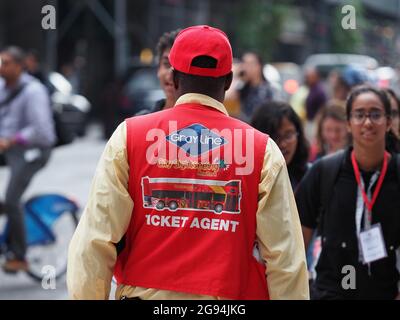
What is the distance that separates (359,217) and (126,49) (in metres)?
28.2

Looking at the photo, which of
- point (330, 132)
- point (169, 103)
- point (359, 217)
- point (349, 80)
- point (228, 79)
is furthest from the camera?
point (349, 80)

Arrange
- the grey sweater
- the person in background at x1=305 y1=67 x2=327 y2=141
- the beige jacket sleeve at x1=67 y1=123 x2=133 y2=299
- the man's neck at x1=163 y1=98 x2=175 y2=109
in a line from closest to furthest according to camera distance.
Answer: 1. the beige jacket sleeve at x1=67 y1=123 x2=133 y2=299
2. the man's neck at x1=163 y1=98 x2=175 y2=109
3. the grey sweater
4. the person in background at x1=305 y1=67 x2=327 y2=141

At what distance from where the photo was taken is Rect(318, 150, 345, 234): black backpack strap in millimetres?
4594

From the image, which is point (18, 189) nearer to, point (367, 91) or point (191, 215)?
point (367, 91)

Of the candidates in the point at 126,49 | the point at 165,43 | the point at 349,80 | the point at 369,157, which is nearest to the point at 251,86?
the point at 349,80

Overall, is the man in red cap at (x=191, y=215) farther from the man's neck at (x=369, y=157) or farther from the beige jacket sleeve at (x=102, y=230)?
the man's neck at (x=369, y=157)

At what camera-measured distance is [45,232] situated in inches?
340

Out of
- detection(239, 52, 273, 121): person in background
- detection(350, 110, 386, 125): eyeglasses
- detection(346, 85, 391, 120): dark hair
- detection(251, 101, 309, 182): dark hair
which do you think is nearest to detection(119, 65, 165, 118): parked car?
A: detection(239, 52, 273, 121): person in background

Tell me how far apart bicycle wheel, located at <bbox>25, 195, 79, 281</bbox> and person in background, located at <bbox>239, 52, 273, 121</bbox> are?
2.20m

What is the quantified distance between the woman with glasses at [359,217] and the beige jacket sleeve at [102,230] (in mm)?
1602

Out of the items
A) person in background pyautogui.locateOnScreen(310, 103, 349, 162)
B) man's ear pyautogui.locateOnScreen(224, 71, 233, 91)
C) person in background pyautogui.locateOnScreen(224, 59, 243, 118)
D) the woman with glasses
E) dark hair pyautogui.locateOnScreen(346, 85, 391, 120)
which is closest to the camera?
man's ear pyautogui.locateOnScreen(224, 71, 233, 91)

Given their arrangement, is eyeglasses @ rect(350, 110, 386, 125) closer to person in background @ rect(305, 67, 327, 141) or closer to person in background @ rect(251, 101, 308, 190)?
person in background @ rect(251, 101, 308, 190)
